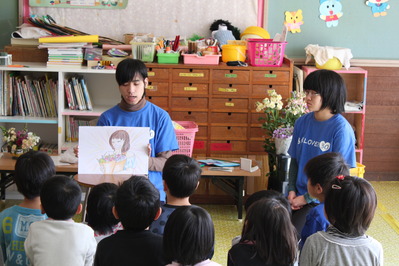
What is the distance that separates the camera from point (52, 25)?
471 cm

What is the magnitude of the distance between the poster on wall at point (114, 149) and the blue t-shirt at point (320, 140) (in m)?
0.80

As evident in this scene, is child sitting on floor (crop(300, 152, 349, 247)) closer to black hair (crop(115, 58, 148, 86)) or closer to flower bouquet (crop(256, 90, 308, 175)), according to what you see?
black hair (crop(115, 58, 148, 86))

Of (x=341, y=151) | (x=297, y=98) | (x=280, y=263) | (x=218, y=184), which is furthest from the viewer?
(x=218, y=184)

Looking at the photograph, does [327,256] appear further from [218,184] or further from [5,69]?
[5,69]

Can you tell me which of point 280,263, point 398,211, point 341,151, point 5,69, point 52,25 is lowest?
point 398,211

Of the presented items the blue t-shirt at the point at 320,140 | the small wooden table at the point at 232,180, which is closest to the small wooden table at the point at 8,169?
the small wooden table at the point at 232,180

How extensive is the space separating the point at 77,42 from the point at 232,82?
124cm

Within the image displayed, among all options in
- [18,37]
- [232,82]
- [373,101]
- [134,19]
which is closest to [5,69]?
[18,37]

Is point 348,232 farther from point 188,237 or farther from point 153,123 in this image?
point 153,123

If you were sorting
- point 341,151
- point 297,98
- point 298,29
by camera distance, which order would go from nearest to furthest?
point 341,151
point 297,98
point 298,29

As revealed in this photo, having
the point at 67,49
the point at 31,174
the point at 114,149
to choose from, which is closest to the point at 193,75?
the point at 67,49

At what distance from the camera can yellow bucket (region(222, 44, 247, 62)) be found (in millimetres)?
4676

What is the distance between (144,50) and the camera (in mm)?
4609

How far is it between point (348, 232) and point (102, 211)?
0.99 m
